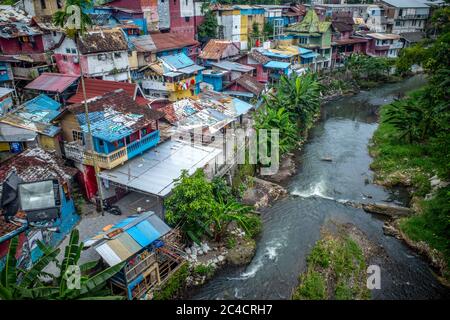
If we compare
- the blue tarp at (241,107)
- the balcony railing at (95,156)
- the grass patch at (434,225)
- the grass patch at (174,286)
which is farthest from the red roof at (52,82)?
the grass patch at (434,225)

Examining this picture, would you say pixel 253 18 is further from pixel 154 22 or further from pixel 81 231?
pixel 81 231

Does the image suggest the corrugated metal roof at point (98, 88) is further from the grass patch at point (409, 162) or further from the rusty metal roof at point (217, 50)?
the grass patch at point (409, 162)

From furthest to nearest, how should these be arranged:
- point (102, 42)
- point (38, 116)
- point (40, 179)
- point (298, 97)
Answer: point (298, 97) < point (102, 42) < point (38, 116) < point (40, 179)

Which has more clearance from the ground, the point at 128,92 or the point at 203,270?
the point at 128,92

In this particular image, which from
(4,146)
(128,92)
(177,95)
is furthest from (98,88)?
(177,95)

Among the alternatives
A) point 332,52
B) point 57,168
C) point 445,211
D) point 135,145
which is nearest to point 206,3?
point 332,52

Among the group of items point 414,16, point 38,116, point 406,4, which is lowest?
point 38,116

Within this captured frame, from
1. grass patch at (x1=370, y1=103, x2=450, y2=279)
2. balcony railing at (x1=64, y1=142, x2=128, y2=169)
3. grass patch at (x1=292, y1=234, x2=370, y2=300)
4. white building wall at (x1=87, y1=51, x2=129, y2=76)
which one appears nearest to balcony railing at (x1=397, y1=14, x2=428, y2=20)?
grass patch at (x1=370, y1=103, x2=450, y2=279)

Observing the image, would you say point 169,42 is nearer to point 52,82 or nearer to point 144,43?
point 144,43

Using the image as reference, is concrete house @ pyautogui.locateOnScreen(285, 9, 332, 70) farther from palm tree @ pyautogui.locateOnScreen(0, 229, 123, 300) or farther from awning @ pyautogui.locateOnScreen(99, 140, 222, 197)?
palm tree @ pyautogui.locateOnScreen(0, 229, 123, 300)
